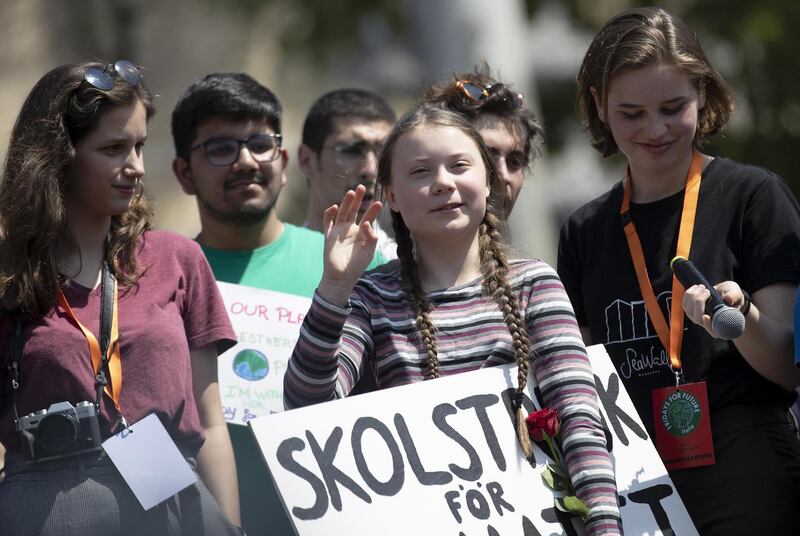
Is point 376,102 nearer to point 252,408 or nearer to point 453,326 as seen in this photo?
point 252,408

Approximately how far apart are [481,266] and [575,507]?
787mm

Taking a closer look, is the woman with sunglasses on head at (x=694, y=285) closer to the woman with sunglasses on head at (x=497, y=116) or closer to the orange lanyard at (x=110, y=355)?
the woman with sunglasses on head at (x=497, y=116)

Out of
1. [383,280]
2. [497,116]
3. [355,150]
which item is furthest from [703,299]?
[355,150]

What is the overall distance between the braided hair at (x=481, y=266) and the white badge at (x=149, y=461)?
762 millimetres

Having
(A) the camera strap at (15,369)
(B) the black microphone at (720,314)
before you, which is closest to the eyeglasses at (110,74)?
(A) the camera strap at (15,369)

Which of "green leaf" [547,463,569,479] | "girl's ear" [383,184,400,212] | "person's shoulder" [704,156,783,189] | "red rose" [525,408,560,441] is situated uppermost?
"girl's ear" [383,184,400,212]

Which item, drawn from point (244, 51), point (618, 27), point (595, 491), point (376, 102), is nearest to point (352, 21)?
point (244, 51)

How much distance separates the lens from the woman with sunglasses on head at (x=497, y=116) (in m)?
4.81

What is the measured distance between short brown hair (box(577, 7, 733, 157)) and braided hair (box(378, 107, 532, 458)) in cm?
46

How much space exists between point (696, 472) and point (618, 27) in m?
1.40

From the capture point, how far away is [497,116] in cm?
489

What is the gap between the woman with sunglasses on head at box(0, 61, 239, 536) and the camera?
11.8 ft

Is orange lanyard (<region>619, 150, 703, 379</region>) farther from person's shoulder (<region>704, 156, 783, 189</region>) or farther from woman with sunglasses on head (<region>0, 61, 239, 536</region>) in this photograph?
woman with sunglasses on head (<region>0, 61, 239, 536</region>)

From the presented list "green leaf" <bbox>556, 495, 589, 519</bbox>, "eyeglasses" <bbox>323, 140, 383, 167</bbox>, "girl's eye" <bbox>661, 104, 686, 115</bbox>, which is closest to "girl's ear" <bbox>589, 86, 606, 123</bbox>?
"girl's eye" <bbox>661, 104, 686, 115</bbox>
